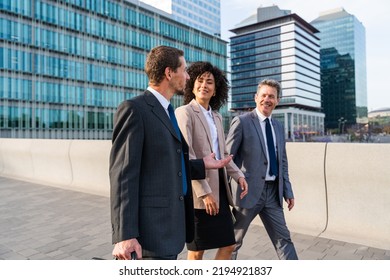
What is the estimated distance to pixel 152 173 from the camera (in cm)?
195

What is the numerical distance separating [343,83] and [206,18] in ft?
220

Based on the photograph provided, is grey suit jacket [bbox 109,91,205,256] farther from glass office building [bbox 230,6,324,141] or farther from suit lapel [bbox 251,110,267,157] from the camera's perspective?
glass office building [bbox 230,6,324,141]

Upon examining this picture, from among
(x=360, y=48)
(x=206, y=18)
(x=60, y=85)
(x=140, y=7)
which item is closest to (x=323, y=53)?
(x=360, y=48)

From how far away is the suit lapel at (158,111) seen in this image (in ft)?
A: 6.51

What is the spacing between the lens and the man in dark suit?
6.00 feet

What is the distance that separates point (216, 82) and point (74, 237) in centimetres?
308

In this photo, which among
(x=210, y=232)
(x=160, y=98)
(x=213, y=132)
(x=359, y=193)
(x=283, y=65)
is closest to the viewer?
(x=160, y=98)

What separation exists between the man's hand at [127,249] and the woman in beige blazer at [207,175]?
30.7 inches

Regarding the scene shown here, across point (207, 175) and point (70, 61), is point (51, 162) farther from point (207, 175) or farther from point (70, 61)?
point (70, 61)

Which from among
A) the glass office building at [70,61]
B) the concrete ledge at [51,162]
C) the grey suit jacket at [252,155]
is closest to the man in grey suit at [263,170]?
the grey suit jacket at [252,155]

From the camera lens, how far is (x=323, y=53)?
129750 mm

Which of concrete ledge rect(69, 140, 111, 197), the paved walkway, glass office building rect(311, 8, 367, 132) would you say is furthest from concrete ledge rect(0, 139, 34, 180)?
glass office building rect(311, 8, 367, 132)

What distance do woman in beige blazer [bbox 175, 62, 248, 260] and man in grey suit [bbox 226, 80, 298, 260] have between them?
0.72 ft

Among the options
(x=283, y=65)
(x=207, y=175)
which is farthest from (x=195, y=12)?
(x=207, y=175)
